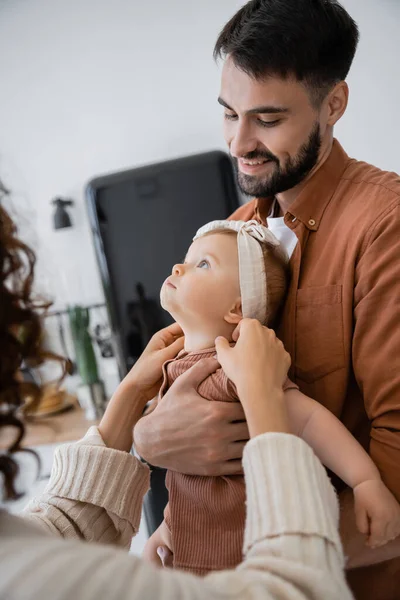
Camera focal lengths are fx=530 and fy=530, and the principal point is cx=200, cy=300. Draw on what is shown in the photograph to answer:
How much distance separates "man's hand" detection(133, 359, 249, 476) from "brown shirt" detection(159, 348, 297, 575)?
27 millimetres

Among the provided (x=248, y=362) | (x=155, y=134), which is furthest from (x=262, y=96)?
(x=155, y=134)

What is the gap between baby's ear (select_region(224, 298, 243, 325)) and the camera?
1.22 meters

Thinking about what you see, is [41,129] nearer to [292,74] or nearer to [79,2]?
[79,2]

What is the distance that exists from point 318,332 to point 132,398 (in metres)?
0.51

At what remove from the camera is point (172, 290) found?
1.25 m

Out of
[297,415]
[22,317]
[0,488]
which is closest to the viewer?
[22,317]

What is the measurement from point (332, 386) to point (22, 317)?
2.20 feet

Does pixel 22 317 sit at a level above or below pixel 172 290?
above

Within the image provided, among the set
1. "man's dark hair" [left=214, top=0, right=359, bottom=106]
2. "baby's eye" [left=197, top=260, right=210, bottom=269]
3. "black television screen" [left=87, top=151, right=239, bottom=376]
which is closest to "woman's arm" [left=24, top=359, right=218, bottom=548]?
"baby's eye" [left=197, top=260, right=210, bottom=269]

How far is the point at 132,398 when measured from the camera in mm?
1355

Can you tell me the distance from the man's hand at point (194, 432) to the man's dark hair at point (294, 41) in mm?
713

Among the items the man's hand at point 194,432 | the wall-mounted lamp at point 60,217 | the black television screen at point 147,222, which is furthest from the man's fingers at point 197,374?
the wall-mounted lamp at point 60,217

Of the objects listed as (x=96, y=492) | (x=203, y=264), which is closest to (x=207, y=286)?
(x=203, y=264)

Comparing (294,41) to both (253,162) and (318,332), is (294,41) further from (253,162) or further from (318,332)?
(318,332)
